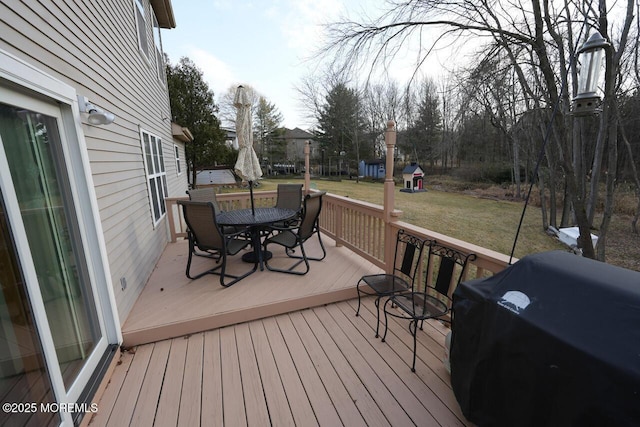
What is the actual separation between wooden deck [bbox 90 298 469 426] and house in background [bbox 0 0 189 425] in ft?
1.02

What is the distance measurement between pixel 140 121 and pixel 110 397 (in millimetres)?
3833

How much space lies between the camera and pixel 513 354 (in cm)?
129

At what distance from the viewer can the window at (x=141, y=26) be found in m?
4.72

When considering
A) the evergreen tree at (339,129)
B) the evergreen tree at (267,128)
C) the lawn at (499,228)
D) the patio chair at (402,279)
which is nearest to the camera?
the patio chair at (402,279)

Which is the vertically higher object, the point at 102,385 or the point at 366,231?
the point at 366,231

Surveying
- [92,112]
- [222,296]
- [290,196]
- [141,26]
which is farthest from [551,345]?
[141,26]

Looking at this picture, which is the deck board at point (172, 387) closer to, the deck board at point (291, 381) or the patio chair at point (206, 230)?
the deck board at point (291, 381)

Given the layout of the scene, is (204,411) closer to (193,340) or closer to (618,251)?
(193,340)

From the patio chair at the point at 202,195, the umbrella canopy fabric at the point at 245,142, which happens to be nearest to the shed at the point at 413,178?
the patio chair at the point at 202,195

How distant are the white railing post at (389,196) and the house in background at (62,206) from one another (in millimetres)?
2559

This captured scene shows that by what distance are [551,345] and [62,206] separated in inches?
110

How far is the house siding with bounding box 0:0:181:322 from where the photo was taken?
5.32 feet

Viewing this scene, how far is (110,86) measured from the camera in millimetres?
2984

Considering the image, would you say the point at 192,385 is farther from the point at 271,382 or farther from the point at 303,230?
the point at 303,230
